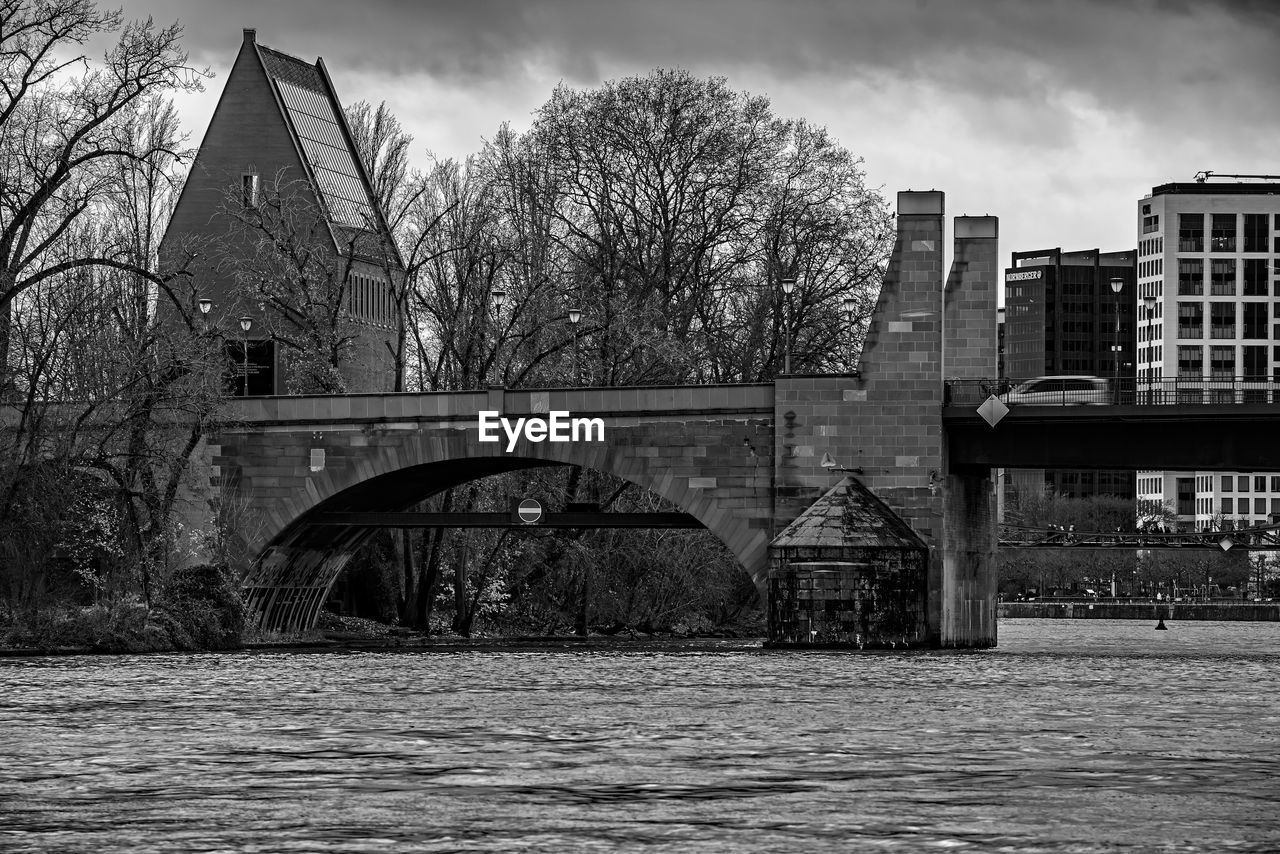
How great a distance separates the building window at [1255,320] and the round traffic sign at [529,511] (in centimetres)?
13663

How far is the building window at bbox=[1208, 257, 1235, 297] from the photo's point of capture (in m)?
190

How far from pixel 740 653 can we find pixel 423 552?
2012 centimetres

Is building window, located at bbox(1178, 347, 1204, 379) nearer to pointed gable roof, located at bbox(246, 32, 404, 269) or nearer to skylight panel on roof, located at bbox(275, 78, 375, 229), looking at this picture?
pointed gable roof, located at bbox(246, 32, 404, 269)

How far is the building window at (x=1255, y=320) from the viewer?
190 meters

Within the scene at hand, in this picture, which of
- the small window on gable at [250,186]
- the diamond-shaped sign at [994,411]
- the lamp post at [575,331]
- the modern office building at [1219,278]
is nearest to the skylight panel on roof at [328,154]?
the small window on gable at [250,186]

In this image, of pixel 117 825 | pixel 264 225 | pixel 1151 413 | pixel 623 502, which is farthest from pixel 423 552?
pixel 117 825

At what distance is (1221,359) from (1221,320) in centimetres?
317

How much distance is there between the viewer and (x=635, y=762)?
25703mm

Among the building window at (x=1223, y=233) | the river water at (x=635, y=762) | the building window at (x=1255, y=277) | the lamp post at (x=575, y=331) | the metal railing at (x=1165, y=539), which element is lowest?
the river water at (x=635, y=762)

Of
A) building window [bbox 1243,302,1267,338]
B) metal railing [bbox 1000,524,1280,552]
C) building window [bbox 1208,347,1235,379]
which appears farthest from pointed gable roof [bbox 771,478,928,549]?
building window [bbox 1243,302,1267,338]

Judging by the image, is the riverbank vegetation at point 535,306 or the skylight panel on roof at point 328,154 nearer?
the riverbank vegetation at point 535,306

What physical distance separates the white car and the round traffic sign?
12821mm

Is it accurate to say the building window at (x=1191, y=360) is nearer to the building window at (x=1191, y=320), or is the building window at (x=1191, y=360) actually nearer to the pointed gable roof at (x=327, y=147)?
the building window at (x=1191, y=320)

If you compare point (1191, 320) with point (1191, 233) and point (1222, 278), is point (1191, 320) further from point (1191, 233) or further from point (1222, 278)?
point (1191, 233)
